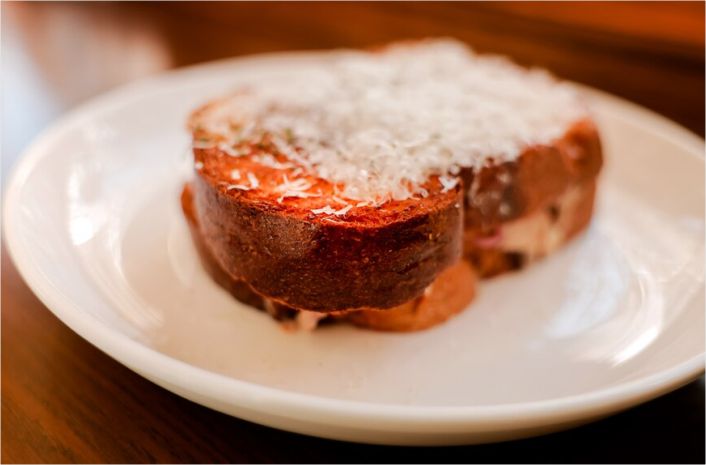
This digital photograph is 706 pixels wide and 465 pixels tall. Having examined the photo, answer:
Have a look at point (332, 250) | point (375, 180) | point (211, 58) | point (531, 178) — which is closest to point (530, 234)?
point (531, 178)

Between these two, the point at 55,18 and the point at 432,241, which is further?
the point at 55,18

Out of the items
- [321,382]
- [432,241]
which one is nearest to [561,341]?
[432,241]

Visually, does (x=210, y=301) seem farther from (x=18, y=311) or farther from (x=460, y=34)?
(x=460, y=34)

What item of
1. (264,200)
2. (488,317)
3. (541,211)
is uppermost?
(264,200)

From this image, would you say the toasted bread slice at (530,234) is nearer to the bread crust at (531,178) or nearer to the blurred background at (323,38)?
the bread crust at (531,178)

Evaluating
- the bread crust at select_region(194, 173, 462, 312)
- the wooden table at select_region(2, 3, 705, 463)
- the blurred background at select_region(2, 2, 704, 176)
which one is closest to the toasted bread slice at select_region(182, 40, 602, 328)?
the bread crust at select_region(194, 173, 462, 312)

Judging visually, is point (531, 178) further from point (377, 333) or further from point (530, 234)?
point (377, 333)
